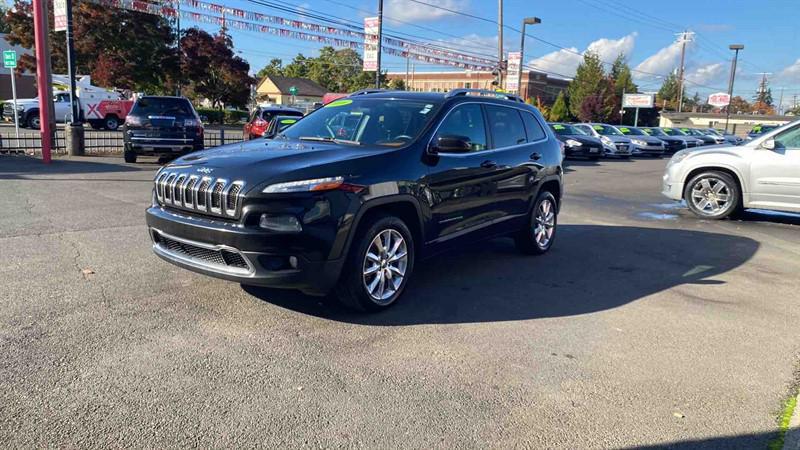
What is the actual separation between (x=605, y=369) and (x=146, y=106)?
13.8 m

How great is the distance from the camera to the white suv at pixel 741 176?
936 cm

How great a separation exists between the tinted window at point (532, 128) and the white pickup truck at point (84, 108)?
82.1ft

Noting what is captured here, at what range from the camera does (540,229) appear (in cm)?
713

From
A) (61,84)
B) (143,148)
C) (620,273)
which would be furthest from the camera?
(61,84)

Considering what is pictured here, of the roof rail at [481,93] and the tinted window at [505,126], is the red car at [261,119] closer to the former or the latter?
the roof rail at [481,93]

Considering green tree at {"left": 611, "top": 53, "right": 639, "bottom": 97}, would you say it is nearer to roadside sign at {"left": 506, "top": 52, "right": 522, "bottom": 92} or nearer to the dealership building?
the dealership building

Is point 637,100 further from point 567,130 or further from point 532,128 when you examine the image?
point 532,128

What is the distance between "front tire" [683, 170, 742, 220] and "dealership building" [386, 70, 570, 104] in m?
77.7

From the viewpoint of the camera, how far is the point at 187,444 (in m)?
2.89

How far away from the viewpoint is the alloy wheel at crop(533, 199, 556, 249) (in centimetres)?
704

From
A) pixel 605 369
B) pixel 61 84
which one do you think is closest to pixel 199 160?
pixel 605 369

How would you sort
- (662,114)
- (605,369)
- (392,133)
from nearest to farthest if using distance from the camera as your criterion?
1. (605,369)
2. (392,133)
3. (662,114)

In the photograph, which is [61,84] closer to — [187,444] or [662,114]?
[187,444]

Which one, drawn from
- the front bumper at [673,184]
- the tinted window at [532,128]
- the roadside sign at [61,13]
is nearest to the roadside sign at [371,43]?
the roadside sign at [61,13]
